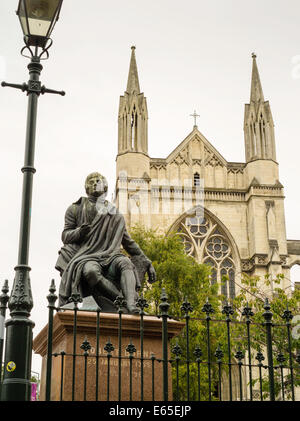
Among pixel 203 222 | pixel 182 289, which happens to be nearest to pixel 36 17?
pixel 182 289

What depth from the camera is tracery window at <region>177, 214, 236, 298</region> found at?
117 ft

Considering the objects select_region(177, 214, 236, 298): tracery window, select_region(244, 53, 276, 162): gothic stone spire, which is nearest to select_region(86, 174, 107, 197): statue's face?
select_region(177, 214, 236, 298): tracery window

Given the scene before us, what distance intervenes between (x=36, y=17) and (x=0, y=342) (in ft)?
9.85

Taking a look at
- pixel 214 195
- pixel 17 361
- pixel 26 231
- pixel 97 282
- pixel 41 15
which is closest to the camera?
pixel 17 361

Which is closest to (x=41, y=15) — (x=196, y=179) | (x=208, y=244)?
(x=208, y=244)

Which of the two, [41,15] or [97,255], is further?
[97,255]

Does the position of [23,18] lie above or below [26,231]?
above

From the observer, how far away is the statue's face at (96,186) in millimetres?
7855

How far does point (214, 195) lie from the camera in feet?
123

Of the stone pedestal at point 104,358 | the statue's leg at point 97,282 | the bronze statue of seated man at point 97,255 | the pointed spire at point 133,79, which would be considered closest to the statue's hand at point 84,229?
the bronze statue of seated man at point 97,255

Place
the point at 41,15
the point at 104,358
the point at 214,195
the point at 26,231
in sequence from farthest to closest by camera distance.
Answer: the point at 214,195, the point at 104,358, the point at 41,15, the point at 26,231

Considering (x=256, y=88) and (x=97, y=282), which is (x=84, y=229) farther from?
(x=256, y=88)

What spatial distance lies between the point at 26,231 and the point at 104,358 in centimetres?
176

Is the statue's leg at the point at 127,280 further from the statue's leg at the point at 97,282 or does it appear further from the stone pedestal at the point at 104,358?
the stone pedestal at the point at 104,358
